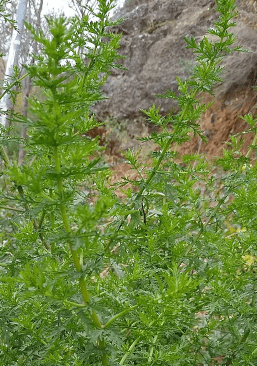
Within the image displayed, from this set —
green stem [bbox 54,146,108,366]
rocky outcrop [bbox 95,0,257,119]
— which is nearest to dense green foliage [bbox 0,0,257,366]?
green stem [bbox 54,146,108,366]

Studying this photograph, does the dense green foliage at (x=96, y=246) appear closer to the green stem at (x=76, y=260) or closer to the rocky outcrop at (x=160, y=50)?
the green stem at (x=76, y=260)

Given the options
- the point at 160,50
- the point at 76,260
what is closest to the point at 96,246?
the point at 76,260

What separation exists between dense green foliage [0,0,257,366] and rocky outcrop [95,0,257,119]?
4852 mm

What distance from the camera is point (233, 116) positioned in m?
5.84

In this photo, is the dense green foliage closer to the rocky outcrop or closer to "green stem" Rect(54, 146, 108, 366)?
"green stem" Rect(54, 146, 108, 366)

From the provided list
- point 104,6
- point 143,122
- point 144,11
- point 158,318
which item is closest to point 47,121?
point 158,318

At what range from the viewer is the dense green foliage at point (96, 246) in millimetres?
858

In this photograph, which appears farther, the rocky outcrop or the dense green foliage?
the rocky outcrop

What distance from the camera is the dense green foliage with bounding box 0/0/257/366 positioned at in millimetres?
858

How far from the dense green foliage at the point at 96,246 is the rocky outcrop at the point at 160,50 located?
15.9ft

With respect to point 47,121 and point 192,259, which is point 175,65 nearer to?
point 192,259

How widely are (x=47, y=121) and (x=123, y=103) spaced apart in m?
6.79

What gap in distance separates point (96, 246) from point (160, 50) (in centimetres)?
692

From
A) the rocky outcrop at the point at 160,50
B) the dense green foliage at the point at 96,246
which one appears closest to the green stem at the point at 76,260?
the dense green foliage at the point at 96,246
